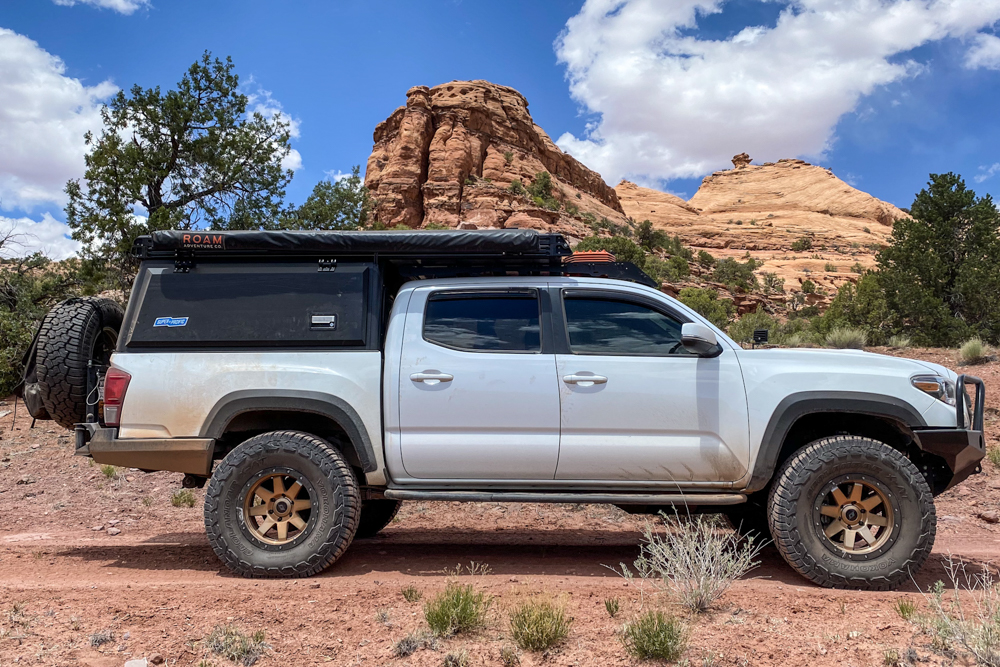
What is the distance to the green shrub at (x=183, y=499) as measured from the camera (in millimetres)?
7621

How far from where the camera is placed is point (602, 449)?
4.46 meters

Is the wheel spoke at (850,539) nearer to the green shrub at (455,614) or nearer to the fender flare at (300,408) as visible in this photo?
the green shrub at (455,614)

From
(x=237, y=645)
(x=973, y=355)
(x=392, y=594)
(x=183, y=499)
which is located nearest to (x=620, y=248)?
(x=973, y=355)

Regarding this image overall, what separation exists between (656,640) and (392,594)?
169cm

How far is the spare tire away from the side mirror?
419 cm

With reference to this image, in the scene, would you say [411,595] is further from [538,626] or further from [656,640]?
[656,640]

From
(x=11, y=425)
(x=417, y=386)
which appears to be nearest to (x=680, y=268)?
(x=11, y=425)

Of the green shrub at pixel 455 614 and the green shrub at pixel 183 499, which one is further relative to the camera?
the green shrub at pixel 183 499

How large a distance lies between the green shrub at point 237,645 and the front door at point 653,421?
206cm

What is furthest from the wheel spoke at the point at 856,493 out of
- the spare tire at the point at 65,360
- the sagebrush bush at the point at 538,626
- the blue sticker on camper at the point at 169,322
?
the spare tire at the point at 65,360

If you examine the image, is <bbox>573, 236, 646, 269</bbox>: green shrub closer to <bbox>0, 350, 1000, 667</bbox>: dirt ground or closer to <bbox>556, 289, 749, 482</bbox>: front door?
<bbox>0, 350, 1000, 667</bbox>: dirt ground

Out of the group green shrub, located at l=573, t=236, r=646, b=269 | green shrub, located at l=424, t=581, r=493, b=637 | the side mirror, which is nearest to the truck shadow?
green shrub, located at l=424, t=581, r=493, b=637

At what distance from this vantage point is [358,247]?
481 centimetres

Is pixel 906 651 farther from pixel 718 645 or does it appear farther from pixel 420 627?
pixel 420 627
